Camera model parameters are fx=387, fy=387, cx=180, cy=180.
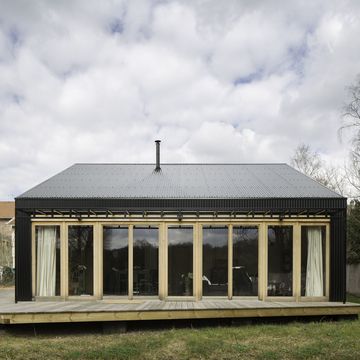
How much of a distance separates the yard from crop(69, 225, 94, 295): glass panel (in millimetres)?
1765

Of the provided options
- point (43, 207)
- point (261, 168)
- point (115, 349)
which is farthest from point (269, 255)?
point (43, 207)

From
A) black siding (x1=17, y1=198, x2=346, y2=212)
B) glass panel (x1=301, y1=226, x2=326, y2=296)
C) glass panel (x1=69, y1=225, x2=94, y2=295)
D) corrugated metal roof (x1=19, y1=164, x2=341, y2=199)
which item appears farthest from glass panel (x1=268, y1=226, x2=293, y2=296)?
glass panel (x1=69, y1=225, x2=94, y2=295)

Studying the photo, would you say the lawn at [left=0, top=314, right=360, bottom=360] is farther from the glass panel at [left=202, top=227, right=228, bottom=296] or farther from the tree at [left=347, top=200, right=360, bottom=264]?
the tree at [left=347, top=200, right=360, bottom=264]

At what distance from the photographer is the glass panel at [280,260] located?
30.6 feet

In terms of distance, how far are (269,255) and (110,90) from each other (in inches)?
334

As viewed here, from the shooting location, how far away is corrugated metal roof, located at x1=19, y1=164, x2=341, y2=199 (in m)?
9.60

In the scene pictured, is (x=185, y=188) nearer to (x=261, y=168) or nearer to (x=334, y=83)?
(x=261, y=168)

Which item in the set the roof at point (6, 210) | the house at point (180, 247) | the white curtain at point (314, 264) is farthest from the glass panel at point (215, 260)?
the roof at point (6, 210)

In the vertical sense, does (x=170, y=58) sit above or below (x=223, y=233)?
above

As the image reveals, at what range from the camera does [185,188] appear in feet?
33.1

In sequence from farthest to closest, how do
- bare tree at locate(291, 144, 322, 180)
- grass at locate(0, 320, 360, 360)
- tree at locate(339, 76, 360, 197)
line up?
bare tree at locate(291, 144, 322, 180)
tree at locate(339, 76, 360, 197)
grass at locate(0, 320, 360, 360)

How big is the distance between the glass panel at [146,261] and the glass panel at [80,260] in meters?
1.09

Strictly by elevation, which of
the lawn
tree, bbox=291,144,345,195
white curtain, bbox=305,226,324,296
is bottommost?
the lawn

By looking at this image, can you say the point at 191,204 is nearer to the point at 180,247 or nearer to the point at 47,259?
the point at 180,247
